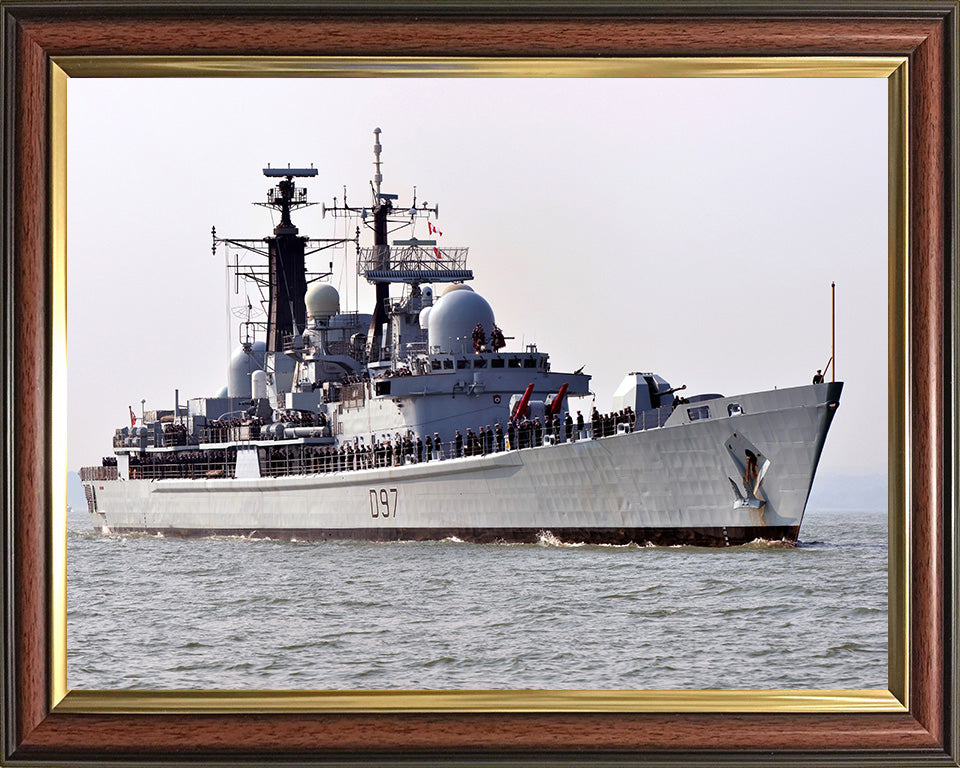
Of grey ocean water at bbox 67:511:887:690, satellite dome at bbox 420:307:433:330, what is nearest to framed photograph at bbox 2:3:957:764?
grey ocean water at bbox 67:511:887:690

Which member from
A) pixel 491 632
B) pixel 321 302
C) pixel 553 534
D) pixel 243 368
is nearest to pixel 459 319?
pixel 553 534

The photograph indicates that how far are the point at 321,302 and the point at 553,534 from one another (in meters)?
16.9

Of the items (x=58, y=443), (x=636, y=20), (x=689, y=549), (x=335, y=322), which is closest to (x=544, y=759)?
(x=58, y=443)

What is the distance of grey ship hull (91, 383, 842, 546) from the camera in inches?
779

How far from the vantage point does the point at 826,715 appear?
19.5ft

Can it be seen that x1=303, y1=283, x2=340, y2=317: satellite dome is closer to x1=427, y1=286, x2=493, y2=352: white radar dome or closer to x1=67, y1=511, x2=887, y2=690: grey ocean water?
x1=427, y1=286, x2=493, y2=352: white radar dome

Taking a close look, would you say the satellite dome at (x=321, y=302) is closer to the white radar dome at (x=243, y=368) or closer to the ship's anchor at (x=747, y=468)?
the white radar dome at (x=243, y=368)

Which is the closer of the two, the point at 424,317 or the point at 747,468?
the point at 747,468

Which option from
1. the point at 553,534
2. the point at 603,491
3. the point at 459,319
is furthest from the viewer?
the point at 459,319

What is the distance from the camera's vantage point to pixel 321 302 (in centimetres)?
3888

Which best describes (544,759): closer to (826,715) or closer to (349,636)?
(826,715)

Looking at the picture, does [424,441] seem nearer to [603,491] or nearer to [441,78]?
[603,491]

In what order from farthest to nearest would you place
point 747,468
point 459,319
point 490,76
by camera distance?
point 459,319 < point 747,468 < point 490,76

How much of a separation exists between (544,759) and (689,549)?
1576 cm
